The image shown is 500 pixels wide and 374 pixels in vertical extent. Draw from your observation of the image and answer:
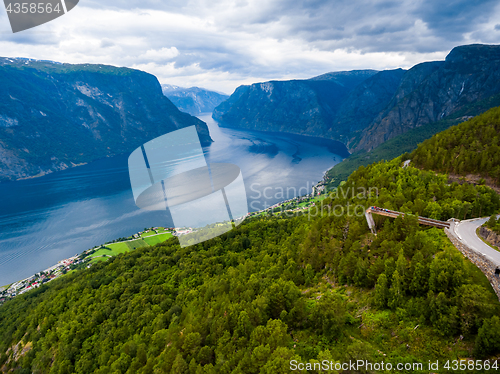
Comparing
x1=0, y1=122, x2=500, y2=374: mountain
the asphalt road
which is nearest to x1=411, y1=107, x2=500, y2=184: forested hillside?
x1=0, y1=122, x2=500, y2=374: mountain

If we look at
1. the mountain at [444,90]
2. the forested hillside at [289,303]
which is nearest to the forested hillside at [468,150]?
the forested hillside at [289,303]

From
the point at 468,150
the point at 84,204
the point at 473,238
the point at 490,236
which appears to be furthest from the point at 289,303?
the point at 84,204

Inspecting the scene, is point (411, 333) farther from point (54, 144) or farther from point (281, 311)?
point (54, 144)

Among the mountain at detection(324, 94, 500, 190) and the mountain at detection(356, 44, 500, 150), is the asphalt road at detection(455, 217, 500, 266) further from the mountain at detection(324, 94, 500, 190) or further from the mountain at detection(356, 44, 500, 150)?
the mountain at detection(356, 44, 500, 150)

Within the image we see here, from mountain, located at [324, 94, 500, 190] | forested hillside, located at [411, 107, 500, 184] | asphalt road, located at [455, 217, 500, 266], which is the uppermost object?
forested hillside, located at [411, 107, 500, 184]

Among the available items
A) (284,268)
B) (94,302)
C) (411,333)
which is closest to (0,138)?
(94,302)

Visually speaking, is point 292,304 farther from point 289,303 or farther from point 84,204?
point 84,204
